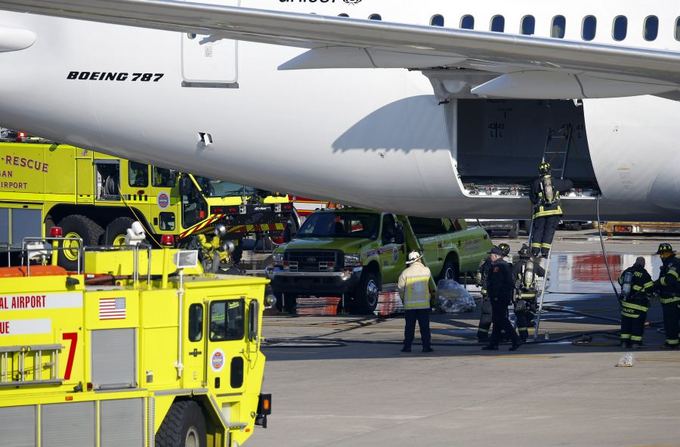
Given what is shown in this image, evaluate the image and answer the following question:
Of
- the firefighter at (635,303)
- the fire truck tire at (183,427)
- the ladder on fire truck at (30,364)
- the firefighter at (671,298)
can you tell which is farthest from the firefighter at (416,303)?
the ladder on fire truck at (30,364)

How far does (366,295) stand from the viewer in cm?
2439

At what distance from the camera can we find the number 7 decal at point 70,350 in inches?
421

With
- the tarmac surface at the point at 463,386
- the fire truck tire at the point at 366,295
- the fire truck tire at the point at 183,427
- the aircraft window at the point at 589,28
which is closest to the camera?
the fire truck tire at the point at 183,427

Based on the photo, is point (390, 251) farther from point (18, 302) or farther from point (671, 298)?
point (18, 302)

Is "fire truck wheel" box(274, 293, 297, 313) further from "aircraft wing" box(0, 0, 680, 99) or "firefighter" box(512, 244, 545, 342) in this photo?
"aircraft wing" box(0, 0, 680, 99)

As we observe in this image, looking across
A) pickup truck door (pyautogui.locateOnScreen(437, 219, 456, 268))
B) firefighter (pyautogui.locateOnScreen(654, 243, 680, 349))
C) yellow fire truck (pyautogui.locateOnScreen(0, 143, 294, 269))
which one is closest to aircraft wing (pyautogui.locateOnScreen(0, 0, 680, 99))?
firefighter (pyautogui.locateOnScreen(654, 243, 680, 349))

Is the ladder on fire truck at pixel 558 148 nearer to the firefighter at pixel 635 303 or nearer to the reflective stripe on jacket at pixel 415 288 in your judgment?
the firefighter at pixel 635 303

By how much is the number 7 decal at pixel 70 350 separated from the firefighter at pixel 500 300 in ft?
30.1

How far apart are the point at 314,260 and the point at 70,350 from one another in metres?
13.6

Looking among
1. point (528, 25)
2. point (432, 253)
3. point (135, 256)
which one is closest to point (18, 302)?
point (135, 256)

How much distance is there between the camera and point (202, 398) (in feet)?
37.1

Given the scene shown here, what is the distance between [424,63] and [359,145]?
3.60 metres

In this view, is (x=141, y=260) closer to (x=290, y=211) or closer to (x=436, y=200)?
(x=436, y=200)

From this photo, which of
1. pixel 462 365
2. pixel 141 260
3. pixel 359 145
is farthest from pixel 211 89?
pixel 141 260
